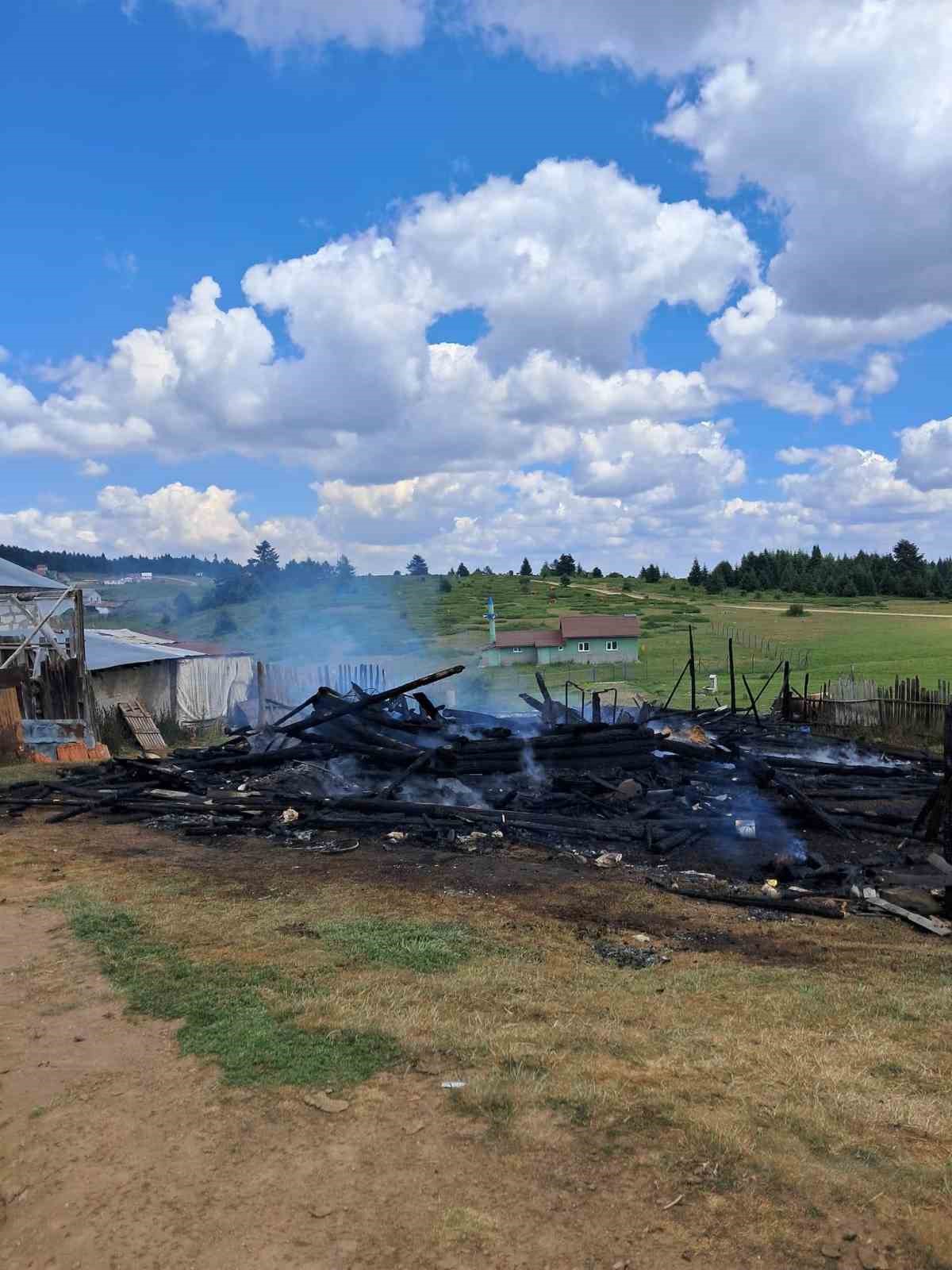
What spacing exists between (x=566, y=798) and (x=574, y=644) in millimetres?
42713

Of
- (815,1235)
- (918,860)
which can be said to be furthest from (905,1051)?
(918,860)

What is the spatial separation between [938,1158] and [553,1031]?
81.3 inches

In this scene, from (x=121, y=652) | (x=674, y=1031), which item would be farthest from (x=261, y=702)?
(x=674, y=1031)

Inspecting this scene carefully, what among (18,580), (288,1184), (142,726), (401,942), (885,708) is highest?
(18,580)

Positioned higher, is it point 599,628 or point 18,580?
point 18,580

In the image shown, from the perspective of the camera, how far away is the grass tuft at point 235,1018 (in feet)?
15.1

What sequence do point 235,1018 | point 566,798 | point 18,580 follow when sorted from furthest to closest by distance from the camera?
point 18,580
point 566,798
point 235,1018

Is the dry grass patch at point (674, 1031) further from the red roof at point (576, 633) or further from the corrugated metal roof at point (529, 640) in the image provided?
the red roof at point (576, 633)

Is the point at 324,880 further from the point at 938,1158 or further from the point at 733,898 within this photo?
the point at 938,1158

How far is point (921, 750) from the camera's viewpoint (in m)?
19.1

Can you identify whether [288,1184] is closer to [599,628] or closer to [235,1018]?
[235,1018]

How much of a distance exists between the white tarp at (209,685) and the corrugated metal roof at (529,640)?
80.2 ft

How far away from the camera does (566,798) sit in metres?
13.0

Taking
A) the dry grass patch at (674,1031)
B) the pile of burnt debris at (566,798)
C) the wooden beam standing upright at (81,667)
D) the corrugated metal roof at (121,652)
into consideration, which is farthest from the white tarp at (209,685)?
the dry grass patch at (674,1031)
